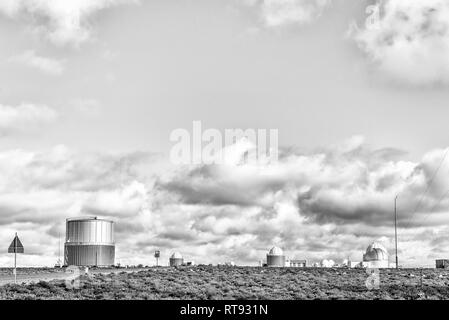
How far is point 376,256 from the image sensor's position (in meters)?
91.1

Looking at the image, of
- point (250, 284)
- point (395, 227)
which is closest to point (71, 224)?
point (395, 227)

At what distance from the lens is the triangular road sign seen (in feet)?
123

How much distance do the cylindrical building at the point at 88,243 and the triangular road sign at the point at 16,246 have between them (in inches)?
3116

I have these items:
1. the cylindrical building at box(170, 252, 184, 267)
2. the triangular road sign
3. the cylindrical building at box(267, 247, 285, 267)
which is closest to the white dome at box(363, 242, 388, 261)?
the cylindrical building at box(267, 247, 285, 267)

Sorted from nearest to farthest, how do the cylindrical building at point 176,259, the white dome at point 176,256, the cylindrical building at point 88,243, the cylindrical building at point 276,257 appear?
the cylindrical building at point 276,257 → the cylindrical building at point 88,243 → the cylindrical building at point 176,259 → the white dome at point 176,256

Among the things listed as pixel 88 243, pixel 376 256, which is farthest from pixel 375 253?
pixel 88 243

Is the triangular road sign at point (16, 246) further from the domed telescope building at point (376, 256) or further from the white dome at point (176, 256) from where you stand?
the white dome at point (176, 256)

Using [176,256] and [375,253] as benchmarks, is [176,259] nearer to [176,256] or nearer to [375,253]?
[176,256]

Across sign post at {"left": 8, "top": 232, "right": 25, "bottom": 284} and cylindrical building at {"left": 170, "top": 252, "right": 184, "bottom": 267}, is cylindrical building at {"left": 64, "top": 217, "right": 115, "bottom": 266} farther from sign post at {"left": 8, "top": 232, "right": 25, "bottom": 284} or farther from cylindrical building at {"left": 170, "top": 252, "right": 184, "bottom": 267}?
sign post at {"left": 8, "top": 232, "right": 25, "bottom": 284}

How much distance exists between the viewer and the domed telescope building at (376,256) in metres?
89.8

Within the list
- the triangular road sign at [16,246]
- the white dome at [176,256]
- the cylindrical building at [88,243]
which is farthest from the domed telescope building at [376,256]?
the triangular road sign at [16,246]

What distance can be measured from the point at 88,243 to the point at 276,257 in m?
37.3
